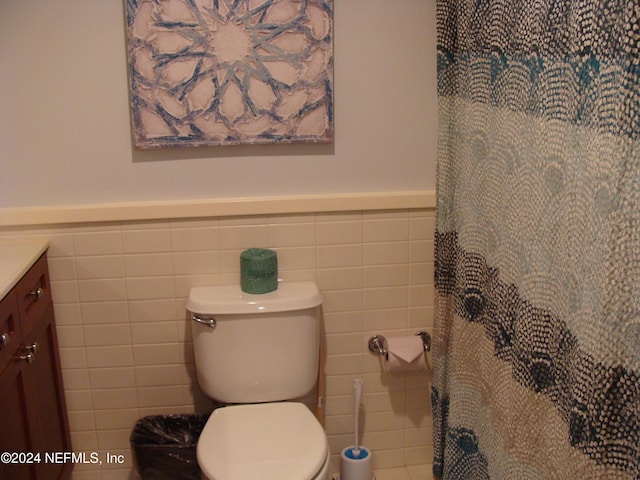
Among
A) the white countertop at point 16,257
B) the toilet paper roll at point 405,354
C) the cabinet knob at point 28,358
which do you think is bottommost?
the toilet paper roll at point 405,354

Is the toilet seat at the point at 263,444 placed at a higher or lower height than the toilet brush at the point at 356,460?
higher

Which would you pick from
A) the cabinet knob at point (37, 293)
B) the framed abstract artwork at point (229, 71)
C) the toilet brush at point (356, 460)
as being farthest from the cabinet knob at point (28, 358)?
the toilet brush at point (356, 460)

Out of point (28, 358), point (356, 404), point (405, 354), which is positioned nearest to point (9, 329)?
point (28, 358)

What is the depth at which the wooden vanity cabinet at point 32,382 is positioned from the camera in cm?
175

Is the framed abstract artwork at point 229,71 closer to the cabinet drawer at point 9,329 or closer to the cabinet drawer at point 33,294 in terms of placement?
the cabinet drawer at point 33,294

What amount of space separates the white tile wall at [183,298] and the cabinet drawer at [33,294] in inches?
2.7

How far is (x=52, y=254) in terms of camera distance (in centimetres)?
219

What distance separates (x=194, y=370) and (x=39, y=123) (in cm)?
92

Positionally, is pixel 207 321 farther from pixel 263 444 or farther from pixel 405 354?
pixel 405 354

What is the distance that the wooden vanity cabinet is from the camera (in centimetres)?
175

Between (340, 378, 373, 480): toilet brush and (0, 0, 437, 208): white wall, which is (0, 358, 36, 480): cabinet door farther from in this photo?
(340, 378, 373, 480): toilet brush

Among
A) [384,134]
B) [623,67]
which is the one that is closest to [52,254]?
[384,134]

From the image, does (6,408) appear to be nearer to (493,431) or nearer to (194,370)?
(194,370)

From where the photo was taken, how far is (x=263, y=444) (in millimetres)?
1932
